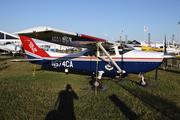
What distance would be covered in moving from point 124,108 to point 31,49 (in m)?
6.92

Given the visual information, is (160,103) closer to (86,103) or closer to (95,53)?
(86,103)

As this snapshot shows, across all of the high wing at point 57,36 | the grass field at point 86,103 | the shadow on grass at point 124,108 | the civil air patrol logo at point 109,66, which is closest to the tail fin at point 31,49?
the grass field at point 86,103

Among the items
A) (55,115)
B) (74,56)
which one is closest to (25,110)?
(55,115)

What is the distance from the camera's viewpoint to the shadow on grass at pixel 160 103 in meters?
4.17

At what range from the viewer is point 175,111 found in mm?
4316

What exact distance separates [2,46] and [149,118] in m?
32.1

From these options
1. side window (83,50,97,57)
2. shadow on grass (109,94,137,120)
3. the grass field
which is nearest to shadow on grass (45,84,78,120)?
the grass field

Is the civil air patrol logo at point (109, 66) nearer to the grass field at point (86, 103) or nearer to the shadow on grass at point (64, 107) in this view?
the grass field at point (86, 103)

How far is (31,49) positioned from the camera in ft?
29.8

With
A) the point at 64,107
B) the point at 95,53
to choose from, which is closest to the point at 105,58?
the point at 95,53

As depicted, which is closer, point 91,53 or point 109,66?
point 109,66

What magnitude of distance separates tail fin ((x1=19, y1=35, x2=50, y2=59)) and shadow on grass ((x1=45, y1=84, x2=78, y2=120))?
3772 mm

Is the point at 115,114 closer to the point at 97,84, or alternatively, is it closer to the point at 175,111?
the point at 175,111

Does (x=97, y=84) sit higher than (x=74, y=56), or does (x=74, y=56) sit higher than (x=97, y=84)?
(x=74, y=56)
